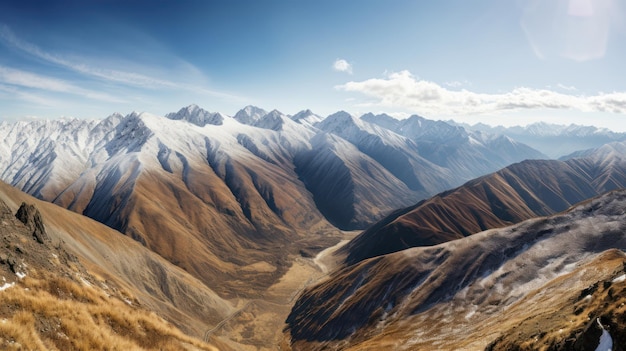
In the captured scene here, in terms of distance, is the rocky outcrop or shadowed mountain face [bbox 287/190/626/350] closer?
the rocky outcrop

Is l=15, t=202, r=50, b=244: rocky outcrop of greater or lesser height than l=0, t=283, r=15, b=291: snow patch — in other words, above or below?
below

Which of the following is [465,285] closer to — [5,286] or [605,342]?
[605,342]

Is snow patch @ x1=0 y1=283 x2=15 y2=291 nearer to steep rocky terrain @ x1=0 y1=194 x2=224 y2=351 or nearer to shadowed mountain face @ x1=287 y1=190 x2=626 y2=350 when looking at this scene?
steep rocky terrain @ x1=0 y1=194 x2=224 y2=351

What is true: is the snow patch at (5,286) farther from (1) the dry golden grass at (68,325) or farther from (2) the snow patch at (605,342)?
(2) the snow patch at (605,342)

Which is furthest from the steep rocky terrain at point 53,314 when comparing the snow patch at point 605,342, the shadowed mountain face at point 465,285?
the shadowed mountain face at point 465,285

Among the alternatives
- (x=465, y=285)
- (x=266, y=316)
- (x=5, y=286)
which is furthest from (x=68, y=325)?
(x=266, y=316)

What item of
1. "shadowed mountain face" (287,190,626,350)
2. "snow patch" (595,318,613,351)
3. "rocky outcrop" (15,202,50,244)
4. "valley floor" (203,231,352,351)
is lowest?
"valley floor" (203,231,352,351)

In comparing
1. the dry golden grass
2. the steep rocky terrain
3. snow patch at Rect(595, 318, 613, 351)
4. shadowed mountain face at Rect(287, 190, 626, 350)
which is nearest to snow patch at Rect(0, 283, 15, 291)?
the steep rocky terrain
